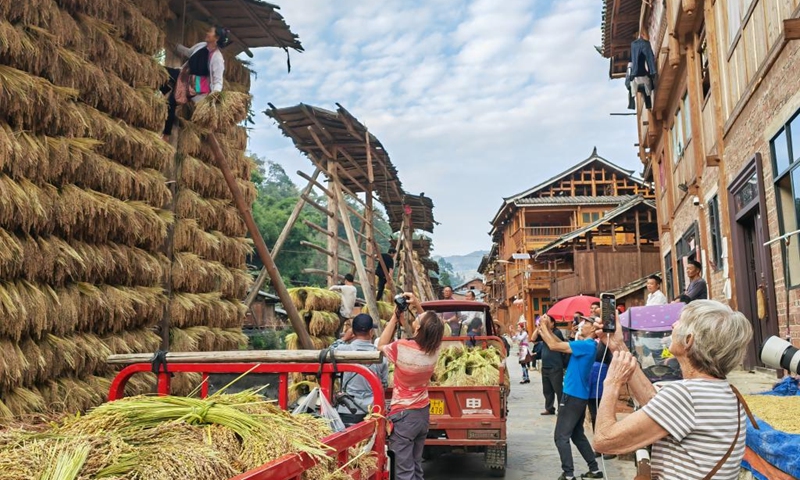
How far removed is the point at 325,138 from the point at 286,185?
7087 cm

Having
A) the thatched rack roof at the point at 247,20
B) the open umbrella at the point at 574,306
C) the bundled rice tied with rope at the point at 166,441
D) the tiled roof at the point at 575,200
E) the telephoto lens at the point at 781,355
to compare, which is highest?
the tiled roof at the point at 575,200

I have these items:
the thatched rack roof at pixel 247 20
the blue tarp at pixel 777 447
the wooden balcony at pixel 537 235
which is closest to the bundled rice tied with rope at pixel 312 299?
the thatched rack roof at pixel 247 20

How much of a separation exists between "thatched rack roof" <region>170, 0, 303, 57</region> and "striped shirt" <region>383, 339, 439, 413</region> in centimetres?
435

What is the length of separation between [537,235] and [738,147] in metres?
39.8

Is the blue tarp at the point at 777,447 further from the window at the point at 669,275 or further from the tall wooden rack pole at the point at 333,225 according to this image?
the window at the point at 669,275

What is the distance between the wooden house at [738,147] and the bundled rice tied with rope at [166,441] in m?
4.83

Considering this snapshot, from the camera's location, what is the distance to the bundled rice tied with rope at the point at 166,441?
2.32 meters

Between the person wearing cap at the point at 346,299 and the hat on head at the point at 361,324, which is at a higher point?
the person wearing cap at the point at 346,299

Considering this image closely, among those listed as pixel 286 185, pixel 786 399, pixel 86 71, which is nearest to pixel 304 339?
pixel 86 71

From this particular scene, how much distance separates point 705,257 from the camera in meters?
14.6

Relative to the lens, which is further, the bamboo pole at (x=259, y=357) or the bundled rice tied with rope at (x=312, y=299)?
the bundled rice tied with rope at (x=312, y=299)

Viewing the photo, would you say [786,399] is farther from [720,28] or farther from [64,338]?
[720,28]

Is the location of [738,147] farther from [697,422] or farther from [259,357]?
[697,422]

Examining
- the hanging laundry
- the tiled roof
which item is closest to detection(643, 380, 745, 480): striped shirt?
the hanging laundry
